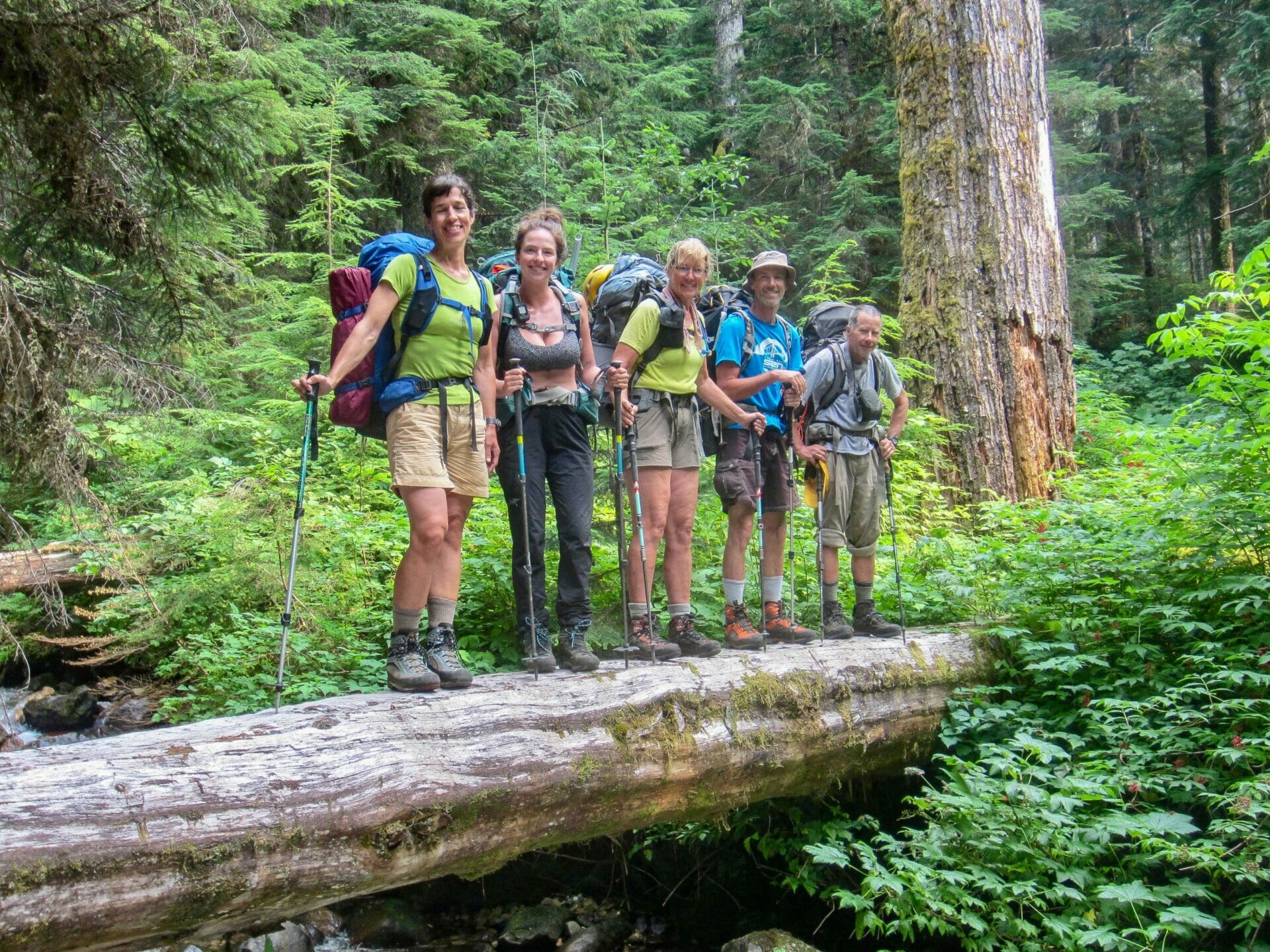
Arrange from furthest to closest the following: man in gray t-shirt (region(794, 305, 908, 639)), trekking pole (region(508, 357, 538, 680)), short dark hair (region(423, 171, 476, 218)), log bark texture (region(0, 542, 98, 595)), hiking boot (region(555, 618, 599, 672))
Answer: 1. log bark texture (region(0, 542, 98, 595))
2. man in gray t-shirt (region(794, 305, 908, 639))
3. hiking boot (region(555, 618, 599, 672))
4. trekking pole (region(508, 357, 538, 680))
5. short dark hair (region(423, 171, 476, 218))

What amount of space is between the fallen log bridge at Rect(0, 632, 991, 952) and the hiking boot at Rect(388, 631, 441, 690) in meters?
0.16

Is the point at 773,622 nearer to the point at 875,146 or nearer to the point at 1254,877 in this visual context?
the point at 1254,877

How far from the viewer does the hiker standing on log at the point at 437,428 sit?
14.0 ft

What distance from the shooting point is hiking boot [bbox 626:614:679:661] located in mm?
5117

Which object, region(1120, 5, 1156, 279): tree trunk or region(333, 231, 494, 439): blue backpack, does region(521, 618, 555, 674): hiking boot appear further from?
region(1120, 5, 1156, 279): tree trunk

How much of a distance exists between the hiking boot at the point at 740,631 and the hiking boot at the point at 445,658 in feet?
6.07

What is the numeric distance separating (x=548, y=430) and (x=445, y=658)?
133cm

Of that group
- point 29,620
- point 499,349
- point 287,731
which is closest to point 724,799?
point 287,731

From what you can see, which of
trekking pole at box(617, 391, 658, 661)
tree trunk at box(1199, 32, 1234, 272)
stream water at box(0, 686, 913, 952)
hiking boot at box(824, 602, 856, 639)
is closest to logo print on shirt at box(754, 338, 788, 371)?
trekking pole at box(617, 391, 658, 661)

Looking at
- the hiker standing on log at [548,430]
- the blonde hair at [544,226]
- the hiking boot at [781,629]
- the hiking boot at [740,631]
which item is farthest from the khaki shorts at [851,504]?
the blonde hair at [544,226]

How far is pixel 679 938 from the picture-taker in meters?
6.14

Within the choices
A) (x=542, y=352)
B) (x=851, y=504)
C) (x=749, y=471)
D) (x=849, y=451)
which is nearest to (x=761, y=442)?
(x=749, y=471)

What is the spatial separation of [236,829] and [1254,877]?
415 centimetres

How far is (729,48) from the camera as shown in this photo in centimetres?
2267
